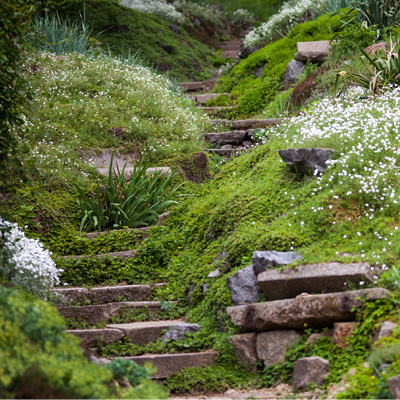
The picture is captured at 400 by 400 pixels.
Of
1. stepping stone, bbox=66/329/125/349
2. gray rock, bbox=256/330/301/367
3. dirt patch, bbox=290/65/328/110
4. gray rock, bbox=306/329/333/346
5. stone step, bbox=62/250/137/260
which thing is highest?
dirt patch, bbox=290/65/328/110

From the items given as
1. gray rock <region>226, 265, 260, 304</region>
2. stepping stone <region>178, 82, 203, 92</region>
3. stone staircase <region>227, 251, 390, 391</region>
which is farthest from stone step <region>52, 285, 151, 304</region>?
stepping stone <region>178, 82, 203, 92</region>

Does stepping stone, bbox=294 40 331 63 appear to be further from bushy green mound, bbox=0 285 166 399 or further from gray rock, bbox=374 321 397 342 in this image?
bushy green mound, bbox=0 285 166 399

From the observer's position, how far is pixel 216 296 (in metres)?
4.66

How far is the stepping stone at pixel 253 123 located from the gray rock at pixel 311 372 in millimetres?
5692

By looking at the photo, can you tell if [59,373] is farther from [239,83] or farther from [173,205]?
[239,83]

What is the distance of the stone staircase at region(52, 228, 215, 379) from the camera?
163 inches

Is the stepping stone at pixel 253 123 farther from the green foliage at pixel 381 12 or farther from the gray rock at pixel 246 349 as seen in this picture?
the gray rock at pixel 246 349

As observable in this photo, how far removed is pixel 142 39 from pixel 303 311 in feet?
44.0

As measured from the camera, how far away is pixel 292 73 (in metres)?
10.0

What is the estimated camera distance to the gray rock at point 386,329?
3.26 metres

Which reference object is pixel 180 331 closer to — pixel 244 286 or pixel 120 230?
pixel 244 286

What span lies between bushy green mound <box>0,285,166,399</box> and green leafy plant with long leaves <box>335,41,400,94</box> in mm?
5591

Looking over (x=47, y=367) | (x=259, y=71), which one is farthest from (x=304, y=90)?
(x=47, y=367)

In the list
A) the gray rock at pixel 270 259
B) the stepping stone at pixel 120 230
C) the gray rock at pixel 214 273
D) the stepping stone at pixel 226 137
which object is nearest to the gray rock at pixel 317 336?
the gray rock at pixel 270 259
